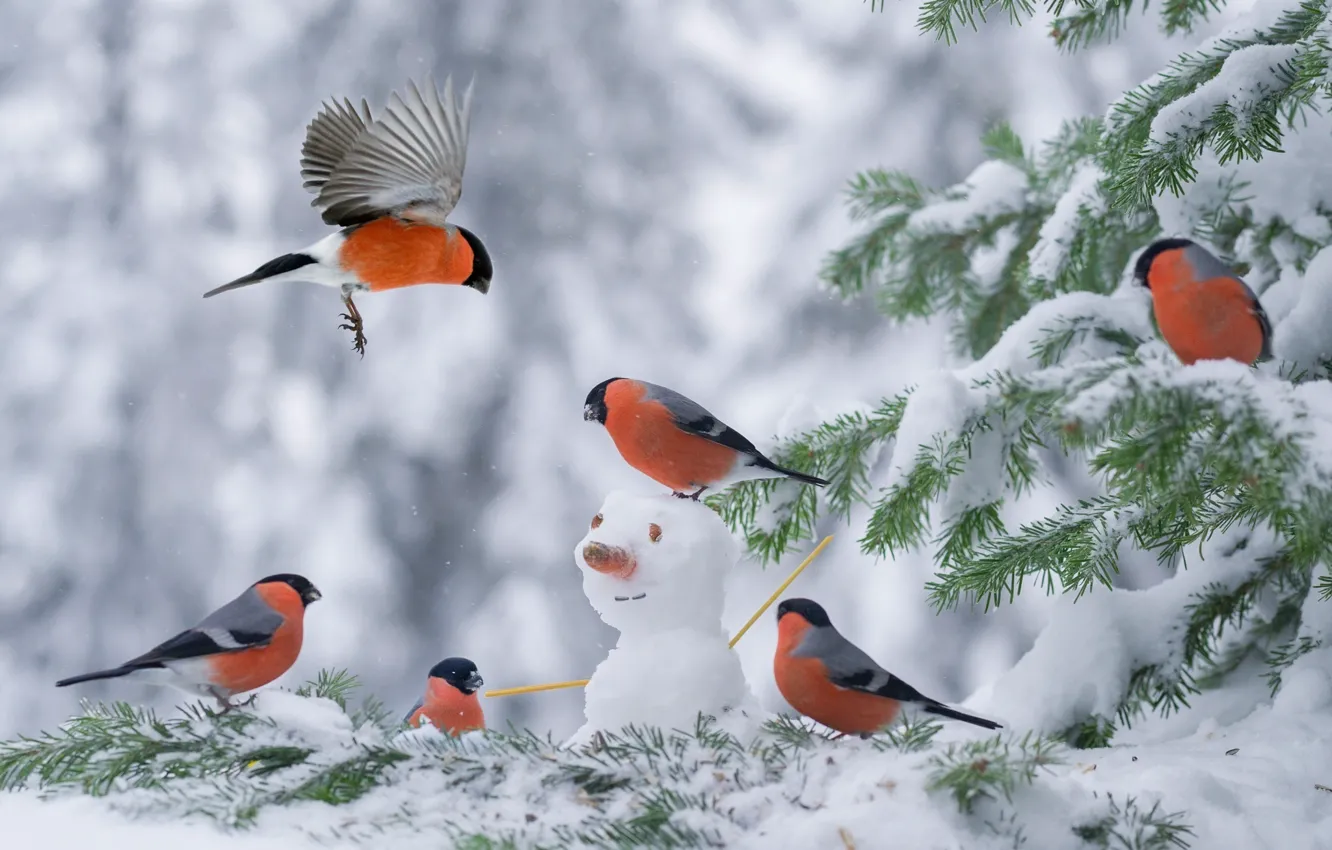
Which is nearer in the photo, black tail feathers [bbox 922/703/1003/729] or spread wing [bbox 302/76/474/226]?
black tail feathers [bbox 922/703/1003/729]

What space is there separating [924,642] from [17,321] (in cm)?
398

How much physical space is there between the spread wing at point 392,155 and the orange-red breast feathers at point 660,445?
0.41 metres

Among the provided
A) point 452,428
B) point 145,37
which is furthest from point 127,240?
point 452,428

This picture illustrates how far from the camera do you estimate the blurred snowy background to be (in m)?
4.67

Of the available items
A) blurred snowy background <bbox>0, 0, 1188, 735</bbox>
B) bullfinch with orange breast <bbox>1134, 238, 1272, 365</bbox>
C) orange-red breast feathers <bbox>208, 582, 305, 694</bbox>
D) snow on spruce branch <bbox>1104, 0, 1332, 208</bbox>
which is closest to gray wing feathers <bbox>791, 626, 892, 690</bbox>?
bullfinch with orange breast <bbox>1134, 238, 1272, 365</bbox>

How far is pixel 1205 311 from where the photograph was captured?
1.49m

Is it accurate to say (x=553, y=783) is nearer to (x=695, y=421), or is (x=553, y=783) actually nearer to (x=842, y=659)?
(x=842, y=659)

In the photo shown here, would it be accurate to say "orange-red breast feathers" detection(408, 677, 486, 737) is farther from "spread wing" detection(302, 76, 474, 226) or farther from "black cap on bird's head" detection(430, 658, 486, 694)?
"spread wing" detection(302, 76, 474, 226)

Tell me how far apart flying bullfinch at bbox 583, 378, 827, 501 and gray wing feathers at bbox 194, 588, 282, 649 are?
52cm

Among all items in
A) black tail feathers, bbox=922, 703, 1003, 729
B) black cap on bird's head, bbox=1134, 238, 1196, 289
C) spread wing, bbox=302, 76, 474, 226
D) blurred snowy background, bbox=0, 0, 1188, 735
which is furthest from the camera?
blurred snowy background, bbox=0, 0, 1188, 735

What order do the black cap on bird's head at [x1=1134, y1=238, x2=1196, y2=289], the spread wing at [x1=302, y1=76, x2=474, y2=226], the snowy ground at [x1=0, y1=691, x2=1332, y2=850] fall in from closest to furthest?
the snowy ground at [x1=0, y1=691, x2=1332, y2=850] < the black cap on bird's head at [x1=1134, y1=238, x2=1196, y2=289] < the spread wing at [x1=302, y1=76, x2=474, y2=226]

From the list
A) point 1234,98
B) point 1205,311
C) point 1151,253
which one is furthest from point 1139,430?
point 1234,98

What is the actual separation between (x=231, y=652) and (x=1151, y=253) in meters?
1.35

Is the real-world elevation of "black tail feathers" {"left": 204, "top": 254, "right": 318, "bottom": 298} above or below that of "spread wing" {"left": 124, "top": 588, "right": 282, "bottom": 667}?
above
